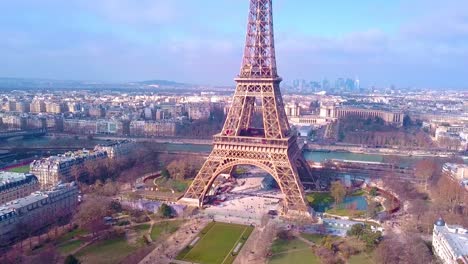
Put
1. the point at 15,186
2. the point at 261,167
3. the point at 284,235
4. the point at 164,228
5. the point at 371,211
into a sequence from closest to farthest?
the point at 284,235, the point at 164,228, the point at 371,211, the point at 261,167, the point at 15,186

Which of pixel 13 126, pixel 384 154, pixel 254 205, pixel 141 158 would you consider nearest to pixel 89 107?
pixel 13 126

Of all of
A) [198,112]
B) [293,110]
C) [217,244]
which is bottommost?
[217,244]

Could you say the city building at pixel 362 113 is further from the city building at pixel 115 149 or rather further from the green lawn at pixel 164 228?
the green lawn at pixel 164 228

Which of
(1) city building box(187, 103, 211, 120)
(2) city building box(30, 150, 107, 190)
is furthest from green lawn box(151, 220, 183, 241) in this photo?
(1) city building box(187, 103, 211, 120)

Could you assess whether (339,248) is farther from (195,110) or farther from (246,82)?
(195,110)

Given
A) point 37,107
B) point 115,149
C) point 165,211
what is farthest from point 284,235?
point 37,107

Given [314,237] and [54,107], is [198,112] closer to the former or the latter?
[54,107]

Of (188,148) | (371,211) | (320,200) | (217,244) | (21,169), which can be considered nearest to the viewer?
(217,244)
